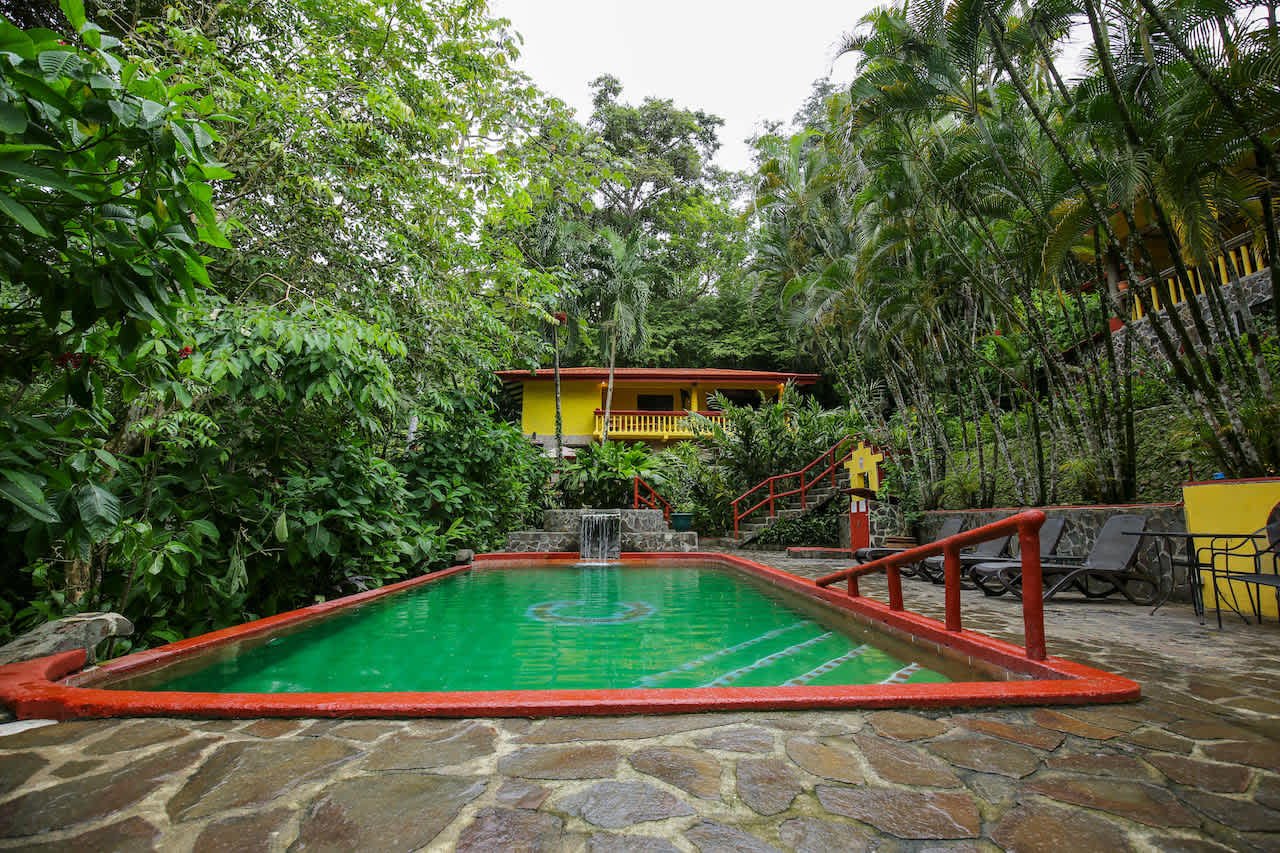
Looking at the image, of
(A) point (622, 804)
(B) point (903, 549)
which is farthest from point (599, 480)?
(A) point (622, 804)

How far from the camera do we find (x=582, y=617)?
6.21 metres

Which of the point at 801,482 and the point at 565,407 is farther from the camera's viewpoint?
the point at 565,407

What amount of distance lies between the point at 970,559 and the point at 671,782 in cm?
609

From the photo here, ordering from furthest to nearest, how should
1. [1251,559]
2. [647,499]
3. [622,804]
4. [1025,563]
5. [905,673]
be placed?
[647,499], [1251,559], [905,673], [1025,563], [622,804]

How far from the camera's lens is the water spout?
11.9 meters

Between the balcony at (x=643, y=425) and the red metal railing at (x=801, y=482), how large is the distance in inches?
Answer: 340

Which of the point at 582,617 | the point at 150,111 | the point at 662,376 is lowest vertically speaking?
the point at 582,617

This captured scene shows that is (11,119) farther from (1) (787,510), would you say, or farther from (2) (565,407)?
(2) (565,407)

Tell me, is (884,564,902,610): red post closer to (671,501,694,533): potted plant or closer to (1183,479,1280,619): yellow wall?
(1183,479,1280,619): yellow wall

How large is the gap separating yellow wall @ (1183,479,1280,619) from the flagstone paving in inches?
115

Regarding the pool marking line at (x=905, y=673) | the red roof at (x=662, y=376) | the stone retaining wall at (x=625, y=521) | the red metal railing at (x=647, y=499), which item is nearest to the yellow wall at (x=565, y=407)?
the red roof at (x=662, y=376)

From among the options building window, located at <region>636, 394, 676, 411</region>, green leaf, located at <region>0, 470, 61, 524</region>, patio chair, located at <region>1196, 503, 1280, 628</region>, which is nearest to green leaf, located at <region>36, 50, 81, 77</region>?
green leaf, located at <region>0, 470, 61, 524</region>

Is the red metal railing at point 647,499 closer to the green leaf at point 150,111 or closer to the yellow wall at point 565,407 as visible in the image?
the yellow wall at point 565,407

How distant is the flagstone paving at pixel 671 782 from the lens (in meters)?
1.63
